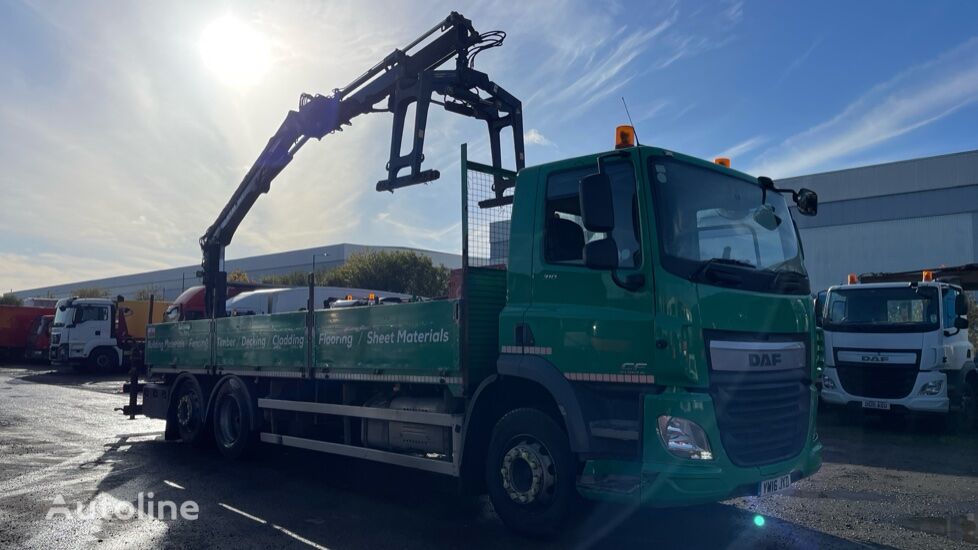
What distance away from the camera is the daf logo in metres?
5.33

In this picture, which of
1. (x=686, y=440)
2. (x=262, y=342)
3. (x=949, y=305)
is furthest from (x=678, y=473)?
(x=949, y=305)

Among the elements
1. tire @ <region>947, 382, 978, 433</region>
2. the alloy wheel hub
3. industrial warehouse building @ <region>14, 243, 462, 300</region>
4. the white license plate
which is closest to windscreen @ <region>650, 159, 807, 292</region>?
the white license plate

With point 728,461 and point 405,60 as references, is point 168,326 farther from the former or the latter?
point 728,461

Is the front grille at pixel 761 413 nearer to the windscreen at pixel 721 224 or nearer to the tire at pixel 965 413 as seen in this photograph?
the windscreen at pixel 721 224

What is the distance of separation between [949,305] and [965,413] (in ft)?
6.53

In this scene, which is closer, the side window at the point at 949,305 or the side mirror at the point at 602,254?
the side mirror at the point at 602,254

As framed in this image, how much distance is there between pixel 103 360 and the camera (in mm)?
28750

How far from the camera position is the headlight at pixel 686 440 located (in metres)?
4.97

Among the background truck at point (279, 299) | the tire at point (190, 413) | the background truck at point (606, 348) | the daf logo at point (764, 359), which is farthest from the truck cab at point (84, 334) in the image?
the daf logo at point (764, 359)

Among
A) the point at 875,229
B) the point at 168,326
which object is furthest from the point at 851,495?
the point at 875,229

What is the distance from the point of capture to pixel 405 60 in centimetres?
1053

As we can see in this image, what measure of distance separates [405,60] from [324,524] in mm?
6581

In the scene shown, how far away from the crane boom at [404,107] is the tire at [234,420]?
9.11ft

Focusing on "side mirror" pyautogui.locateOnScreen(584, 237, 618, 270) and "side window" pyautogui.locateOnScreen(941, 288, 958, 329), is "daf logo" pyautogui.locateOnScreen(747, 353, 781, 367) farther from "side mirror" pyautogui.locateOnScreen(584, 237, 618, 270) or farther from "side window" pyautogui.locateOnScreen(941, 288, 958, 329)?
"side window" pyautogui.locateOnScreen(941, 288, 958, 329)
